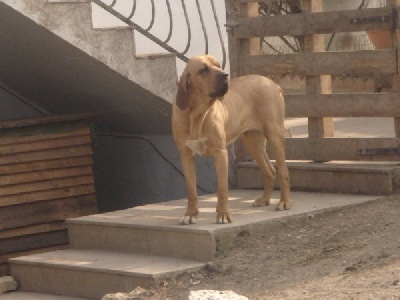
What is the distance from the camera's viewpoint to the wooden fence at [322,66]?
329 inches

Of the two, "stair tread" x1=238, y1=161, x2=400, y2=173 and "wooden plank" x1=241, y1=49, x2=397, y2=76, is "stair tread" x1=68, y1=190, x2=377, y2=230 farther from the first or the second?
"wooden plank" x1=241, y1=49, x2=397, y2=76

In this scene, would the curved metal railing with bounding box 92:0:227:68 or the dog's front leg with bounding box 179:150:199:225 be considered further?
the curved metal railing with bounding box 92:0:227:68

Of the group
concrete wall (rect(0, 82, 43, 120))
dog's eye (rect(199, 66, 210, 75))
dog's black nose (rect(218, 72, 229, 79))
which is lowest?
concrete wall (rect(0, 82, 43, 120))

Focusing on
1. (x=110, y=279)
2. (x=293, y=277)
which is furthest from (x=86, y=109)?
(x=293, y=277)

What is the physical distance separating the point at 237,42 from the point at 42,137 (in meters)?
2.08

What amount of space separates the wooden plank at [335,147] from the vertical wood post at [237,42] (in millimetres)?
570

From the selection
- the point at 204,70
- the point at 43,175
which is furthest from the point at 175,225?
the point at 43,175

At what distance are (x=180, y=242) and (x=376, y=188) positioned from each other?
5.84ft

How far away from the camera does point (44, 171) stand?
33.1ft

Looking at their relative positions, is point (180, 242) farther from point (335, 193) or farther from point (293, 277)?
point (335, 193)

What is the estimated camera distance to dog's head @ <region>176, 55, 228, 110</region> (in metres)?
7.08

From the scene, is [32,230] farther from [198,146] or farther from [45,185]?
[198,146]

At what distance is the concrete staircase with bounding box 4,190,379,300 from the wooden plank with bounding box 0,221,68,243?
1715 mm

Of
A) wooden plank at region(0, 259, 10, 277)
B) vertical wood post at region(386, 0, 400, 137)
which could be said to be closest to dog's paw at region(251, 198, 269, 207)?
vertical wood post at region(386, 0, 400, 137)
